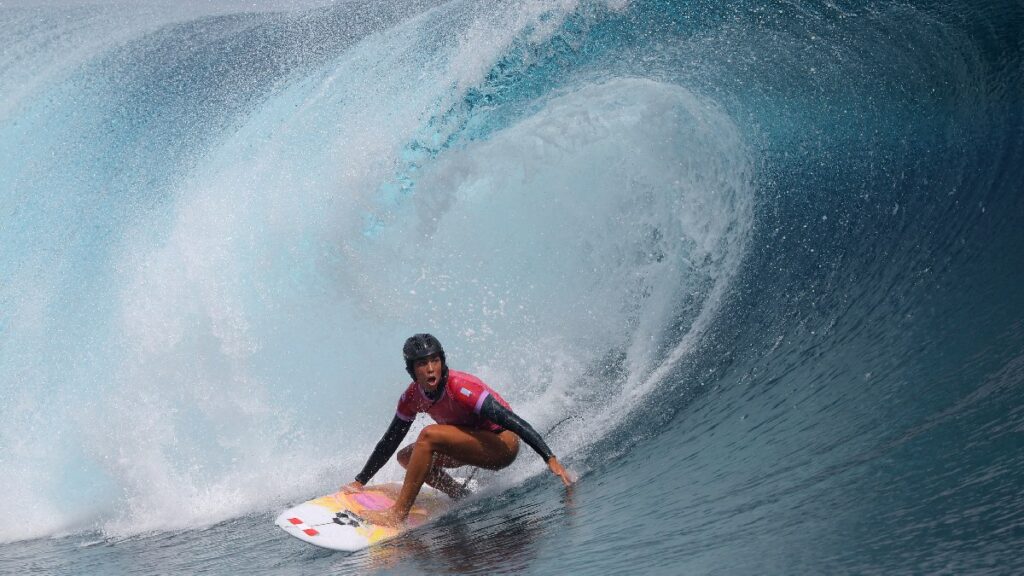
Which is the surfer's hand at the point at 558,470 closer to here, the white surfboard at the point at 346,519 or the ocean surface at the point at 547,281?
the ocean surface at the point at 547,281

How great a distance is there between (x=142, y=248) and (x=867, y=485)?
25.5 feet

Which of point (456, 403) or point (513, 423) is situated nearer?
point (513, 423)

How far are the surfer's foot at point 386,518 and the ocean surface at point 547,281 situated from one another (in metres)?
0.28

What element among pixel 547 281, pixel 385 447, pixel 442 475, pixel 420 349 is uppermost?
pixel 547 281

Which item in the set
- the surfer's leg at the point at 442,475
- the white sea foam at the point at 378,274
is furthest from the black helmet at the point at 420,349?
the white sea foam at the point at 378,274

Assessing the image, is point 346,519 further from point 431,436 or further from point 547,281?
point 547,281

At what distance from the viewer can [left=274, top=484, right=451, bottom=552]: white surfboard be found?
536cm

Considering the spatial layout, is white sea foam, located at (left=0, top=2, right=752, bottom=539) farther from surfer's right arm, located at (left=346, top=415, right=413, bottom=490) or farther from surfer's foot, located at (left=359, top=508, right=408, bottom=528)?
surfer's foot, located at (left=359, top=508, right=408, bottom=528)

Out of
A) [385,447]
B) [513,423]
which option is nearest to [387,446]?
[385,447]

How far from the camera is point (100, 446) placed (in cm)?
838

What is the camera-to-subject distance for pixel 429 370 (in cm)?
547

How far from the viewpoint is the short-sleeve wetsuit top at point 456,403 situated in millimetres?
5594

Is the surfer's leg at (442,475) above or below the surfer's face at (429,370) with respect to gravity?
below

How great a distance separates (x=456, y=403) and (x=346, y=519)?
87cm
